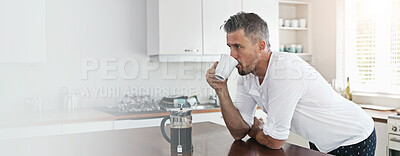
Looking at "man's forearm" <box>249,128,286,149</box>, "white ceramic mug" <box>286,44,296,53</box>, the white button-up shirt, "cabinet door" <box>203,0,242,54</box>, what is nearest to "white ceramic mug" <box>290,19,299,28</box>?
"white ceramic mug" <box>286,44,296,53</box>

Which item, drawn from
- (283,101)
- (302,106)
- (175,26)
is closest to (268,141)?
(283,101)

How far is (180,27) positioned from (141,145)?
6.78ft

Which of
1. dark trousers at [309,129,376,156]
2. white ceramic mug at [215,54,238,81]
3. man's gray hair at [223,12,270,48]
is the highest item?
man's gray hair at [223,12,270,48]

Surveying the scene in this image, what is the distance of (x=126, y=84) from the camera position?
3.42m

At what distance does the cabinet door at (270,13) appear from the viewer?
11.8 ft

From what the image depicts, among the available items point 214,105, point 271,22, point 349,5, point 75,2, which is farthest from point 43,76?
point 349,5

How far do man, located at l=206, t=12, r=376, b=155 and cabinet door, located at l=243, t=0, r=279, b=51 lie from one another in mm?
2074

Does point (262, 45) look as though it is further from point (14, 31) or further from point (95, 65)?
point (95, 65)

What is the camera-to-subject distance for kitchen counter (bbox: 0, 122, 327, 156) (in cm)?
112

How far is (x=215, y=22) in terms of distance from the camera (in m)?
3.41

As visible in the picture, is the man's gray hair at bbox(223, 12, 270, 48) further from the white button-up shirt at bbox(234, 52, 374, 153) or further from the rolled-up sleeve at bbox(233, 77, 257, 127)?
the rolled-up sleeve at bbox(233, 77, 257, 127)

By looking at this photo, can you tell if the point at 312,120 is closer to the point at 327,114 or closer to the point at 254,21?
the point at 327,114

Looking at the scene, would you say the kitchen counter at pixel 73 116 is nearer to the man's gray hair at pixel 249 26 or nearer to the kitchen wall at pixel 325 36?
A: the kitchen wall at pixel 325 36

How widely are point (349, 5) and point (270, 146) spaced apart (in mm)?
2870
